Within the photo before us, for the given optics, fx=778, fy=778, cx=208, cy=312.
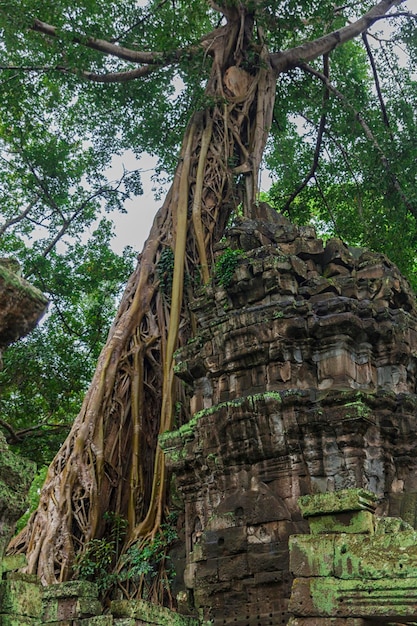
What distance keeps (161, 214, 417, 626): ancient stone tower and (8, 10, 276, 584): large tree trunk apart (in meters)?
1.29

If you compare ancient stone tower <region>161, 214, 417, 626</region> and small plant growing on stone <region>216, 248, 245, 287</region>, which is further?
small plant growing on stone <region>216, 248, 245, 287</region>

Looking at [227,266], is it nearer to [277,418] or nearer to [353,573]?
[277,418]

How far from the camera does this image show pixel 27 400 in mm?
13000

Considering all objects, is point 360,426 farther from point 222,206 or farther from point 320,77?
point 320,77

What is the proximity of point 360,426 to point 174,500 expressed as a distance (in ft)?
8.06

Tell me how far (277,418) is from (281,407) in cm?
10

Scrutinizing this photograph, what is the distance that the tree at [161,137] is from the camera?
8328 mm

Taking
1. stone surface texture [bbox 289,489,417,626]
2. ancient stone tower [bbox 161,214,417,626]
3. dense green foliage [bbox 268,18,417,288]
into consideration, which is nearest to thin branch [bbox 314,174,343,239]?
dense green foliage [bbox 268,18,417,288]

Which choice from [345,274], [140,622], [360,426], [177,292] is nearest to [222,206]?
[177,292]

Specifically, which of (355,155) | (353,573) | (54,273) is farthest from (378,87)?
(353,573)

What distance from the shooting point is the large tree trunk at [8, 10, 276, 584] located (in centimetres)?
813

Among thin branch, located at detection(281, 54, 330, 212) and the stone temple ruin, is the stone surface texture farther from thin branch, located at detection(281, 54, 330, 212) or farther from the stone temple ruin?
thin branch, located at detection(281, 54, 330, 212)

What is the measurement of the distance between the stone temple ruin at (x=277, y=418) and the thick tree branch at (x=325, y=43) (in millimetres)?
4644

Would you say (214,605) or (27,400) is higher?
(27,400)
